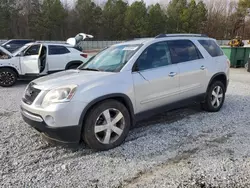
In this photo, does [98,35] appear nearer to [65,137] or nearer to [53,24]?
[53,24]

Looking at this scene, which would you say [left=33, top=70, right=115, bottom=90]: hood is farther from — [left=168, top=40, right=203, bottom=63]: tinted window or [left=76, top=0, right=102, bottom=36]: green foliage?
[left=76, top=0, right=102, bottom=36]: green foliage

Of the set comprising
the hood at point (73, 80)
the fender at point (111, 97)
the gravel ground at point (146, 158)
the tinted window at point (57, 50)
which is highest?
the tinted window at point (57, 50)

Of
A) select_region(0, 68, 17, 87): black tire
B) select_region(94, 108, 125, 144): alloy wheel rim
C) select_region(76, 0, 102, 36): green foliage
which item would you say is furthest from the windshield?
select_region(76, 0, 102, 36): green foliage

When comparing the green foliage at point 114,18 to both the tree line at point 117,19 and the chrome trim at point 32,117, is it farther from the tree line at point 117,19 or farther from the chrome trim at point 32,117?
the chrome trim at point 32,117

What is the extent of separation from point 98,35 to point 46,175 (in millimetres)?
47895

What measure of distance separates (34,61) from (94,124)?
6080mm

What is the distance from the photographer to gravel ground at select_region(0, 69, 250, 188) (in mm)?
2715

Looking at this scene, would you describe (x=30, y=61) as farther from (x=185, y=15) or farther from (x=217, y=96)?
(x=185, y=15)

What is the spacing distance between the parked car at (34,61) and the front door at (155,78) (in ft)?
18.5

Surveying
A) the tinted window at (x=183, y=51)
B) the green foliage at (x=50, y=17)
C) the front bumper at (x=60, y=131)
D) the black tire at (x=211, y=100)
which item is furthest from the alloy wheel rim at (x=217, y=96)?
the green foliage at (x=50, y=17)

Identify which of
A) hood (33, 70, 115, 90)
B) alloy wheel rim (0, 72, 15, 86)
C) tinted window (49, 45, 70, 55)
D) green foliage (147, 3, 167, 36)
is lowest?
alloy wheel rim (0, 72, 15, 86)

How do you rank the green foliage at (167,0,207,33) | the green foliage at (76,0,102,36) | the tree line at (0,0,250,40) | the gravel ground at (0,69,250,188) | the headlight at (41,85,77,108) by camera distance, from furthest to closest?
the green foliage at (167,0,207,33) < the green foliage at (76,0,102,36) < the tree line at (0,0,250,40) < the headlight at (41,85,77,108) < the gravel ground at (0,69,250,188)

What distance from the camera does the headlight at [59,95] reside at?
10.0ft

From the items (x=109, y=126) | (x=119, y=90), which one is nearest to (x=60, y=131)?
(x=109, y=126)
